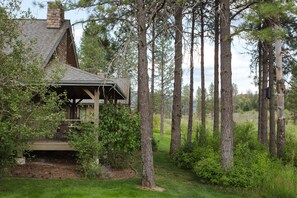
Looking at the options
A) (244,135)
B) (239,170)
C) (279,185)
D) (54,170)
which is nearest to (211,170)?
(239,170)

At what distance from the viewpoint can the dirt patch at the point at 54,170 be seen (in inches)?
383

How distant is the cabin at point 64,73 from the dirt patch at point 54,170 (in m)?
0.59

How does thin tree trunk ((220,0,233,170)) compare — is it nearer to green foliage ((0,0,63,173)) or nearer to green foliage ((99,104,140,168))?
green foliage ((99,104,140,168))

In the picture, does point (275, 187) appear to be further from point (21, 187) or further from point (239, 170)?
point (21, 187)

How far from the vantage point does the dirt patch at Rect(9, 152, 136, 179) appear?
9734 millimetres

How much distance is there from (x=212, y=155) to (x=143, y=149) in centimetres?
264

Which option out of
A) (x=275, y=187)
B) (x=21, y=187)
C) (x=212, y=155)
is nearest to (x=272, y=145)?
(x=212, y=155)

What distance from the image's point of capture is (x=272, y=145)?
12453 millimetres

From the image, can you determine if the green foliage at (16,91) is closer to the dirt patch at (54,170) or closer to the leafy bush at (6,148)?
the leafy bush at (6,148)

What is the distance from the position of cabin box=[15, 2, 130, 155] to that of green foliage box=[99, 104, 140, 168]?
1.42 feet

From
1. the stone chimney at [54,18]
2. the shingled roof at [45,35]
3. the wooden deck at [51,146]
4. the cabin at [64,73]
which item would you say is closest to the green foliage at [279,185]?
the cabin at [64,73]

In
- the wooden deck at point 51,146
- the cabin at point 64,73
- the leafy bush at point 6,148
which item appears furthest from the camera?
the wooden deck at point 51,146

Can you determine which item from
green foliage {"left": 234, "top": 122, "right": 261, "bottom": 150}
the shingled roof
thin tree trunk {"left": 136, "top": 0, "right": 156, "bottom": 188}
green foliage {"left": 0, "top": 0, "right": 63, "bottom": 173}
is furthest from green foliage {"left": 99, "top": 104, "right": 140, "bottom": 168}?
green foliage {"left": 234, "top": 122, "right": 261, "bottom": 150}

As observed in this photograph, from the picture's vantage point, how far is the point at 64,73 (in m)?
9.59
